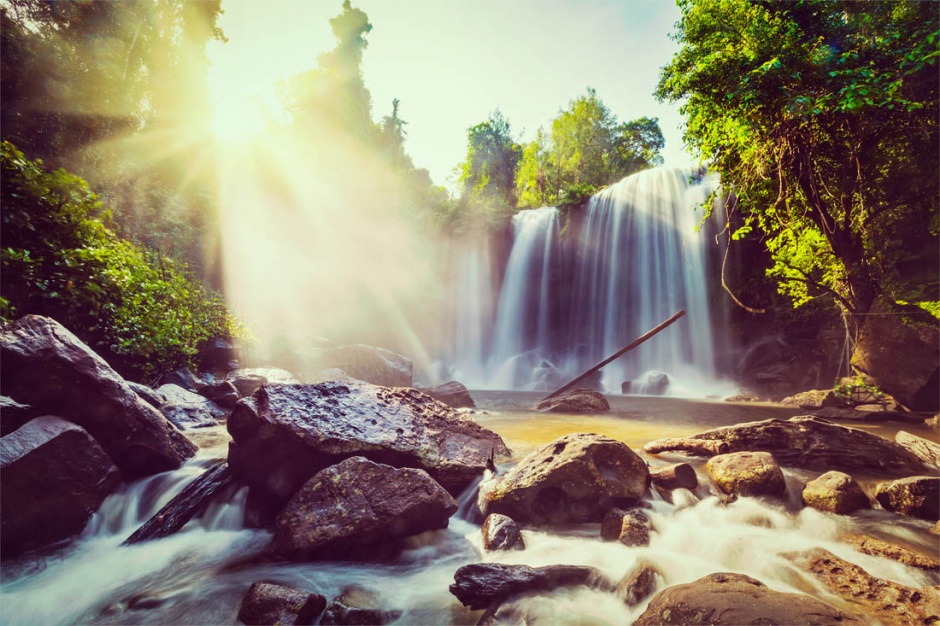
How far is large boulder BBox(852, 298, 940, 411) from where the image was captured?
26.4ft

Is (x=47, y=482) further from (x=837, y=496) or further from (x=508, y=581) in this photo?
(x=837, y=496)

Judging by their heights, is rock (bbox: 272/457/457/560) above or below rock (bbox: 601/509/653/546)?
above

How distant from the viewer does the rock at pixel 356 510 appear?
9.81 ft

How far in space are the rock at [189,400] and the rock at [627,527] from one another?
750cm

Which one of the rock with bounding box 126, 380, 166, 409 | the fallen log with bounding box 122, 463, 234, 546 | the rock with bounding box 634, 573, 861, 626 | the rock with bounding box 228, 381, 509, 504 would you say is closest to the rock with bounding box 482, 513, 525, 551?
the rock with bounding box 228, 381, 509, 504

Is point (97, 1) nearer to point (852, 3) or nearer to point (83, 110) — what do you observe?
point (83, 110)

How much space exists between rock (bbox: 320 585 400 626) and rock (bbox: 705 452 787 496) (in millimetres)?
3740

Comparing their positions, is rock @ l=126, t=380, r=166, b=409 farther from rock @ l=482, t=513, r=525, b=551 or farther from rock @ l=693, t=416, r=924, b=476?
rock @ l=693, t=416, r=924, b=476

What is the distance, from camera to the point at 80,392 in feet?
12.5

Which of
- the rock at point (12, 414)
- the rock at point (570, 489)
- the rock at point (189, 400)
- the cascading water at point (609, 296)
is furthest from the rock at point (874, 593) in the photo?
the cascading water at point (609, 296)

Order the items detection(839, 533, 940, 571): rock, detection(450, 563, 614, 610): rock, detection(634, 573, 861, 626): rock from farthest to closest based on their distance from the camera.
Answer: detection(839, 533, 940, 571): rock → detection(450, 563, 614, 610): rock → detection(634, 573, 861, 626): rock

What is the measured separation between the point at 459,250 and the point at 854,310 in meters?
20.5

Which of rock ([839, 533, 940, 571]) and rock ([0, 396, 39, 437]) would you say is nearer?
rock ([839, 533, 940, 571])

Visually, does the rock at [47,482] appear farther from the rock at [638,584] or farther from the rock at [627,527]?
the rock at [627,527]
